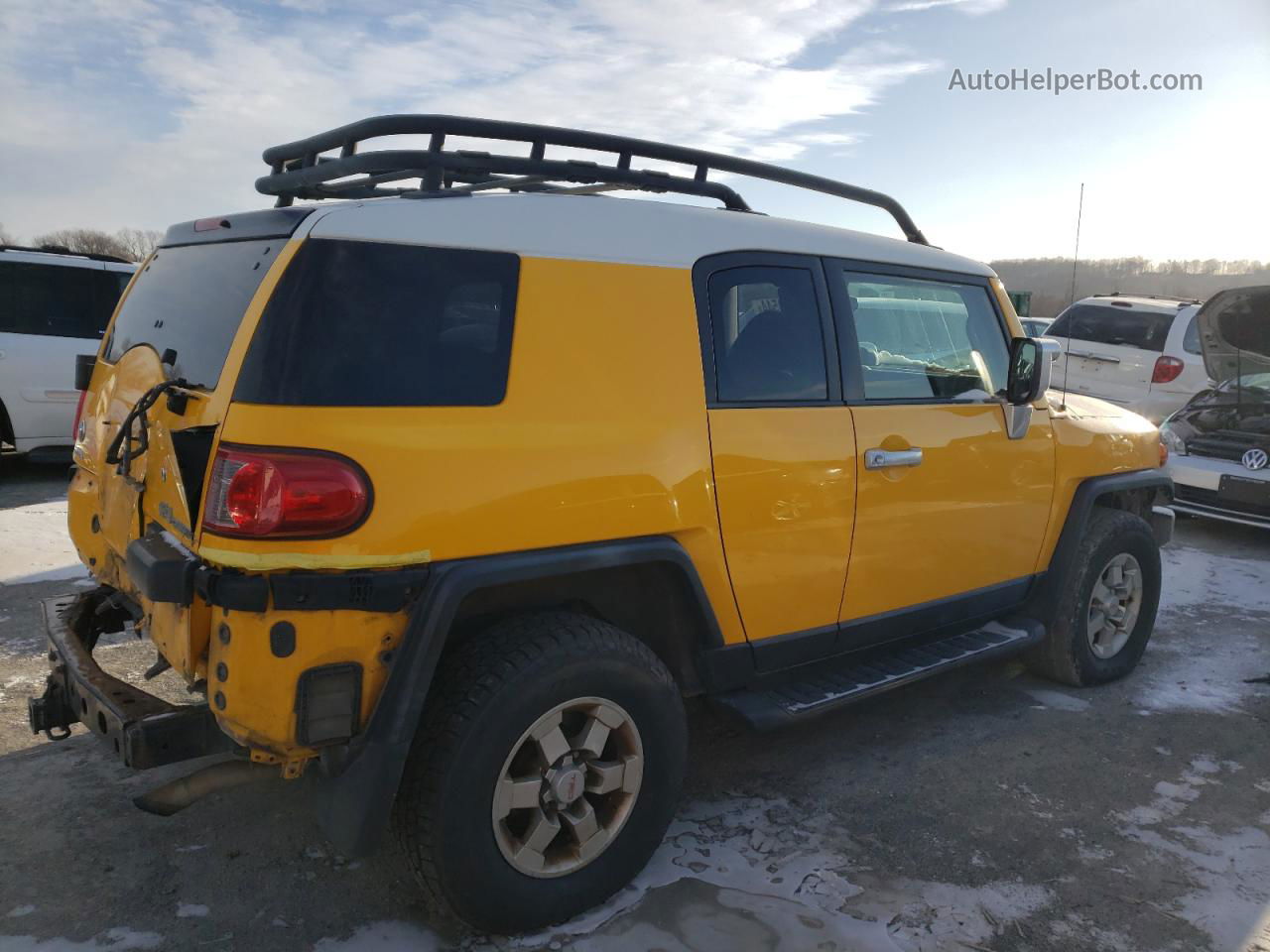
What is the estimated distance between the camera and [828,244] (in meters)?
3.33

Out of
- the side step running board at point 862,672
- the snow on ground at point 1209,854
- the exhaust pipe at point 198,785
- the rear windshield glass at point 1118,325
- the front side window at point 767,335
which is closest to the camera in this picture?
the exhaust pipe at point 198,785

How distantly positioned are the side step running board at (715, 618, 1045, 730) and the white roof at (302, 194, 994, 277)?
1389 millimetres

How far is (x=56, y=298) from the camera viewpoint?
8.14 meters

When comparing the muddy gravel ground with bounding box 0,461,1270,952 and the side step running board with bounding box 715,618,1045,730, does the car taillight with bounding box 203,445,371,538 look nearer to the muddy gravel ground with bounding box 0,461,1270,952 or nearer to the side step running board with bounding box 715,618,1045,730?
the muddy gravel ground with bounding box 0,461,1270,952

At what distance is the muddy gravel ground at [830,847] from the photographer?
2570 millimetres

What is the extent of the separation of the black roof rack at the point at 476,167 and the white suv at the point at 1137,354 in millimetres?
7088

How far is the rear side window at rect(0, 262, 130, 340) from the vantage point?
7.97 metres

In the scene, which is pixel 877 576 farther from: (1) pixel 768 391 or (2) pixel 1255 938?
(2) pixel 1255 938

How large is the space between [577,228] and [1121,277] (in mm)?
26908

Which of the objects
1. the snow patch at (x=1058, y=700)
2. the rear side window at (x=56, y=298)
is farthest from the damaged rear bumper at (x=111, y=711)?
the rear side window at (x=56, y=298)

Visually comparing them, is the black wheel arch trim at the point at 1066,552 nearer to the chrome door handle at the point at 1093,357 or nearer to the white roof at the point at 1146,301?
the chrome door handle at the point at 1093,357

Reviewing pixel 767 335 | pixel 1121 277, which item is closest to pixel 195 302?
pixel 767 335

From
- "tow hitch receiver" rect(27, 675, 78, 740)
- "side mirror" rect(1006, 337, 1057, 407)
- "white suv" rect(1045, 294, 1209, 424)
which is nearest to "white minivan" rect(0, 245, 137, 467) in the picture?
"tow hitch receiver" rect(27, 675, 78, 740)

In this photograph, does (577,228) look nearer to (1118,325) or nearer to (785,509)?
(785,509)
